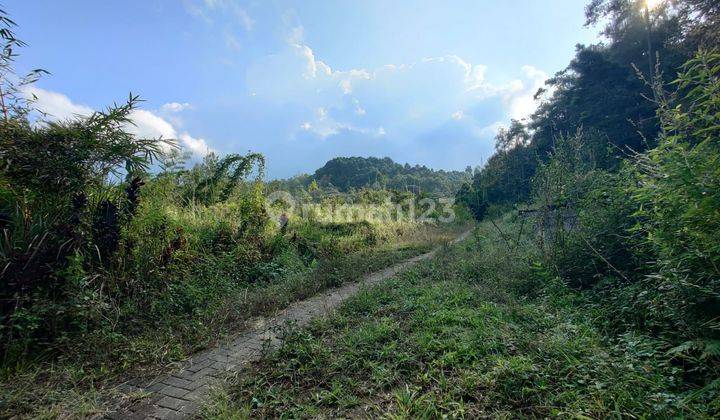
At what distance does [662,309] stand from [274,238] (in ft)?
16.9

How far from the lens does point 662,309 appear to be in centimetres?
229

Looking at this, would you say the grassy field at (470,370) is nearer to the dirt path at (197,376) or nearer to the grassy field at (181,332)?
the dirt path at (197,376)

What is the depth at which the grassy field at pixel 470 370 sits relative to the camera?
5.97ft

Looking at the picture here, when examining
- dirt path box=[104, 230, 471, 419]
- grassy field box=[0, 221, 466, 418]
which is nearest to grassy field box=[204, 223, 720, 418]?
dirt path box=[104, 230, 471, 419]

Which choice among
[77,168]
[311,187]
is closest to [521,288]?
[77,168]

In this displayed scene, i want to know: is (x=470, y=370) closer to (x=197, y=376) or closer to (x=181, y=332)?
(x=197, y=376)

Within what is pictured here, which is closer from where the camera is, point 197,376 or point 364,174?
point 197,376

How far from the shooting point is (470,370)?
88.7 inches

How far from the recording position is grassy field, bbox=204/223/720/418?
1.82 meters

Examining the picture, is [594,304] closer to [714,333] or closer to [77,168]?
[714,333]

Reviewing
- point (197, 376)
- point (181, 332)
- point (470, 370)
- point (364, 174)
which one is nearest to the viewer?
point (470, 370)

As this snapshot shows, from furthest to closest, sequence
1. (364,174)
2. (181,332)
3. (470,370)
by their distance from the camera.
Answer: (364,174)
(181,332)
(470,370)

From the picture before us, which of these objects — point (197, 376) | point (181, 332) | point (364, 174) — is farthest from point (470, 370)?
point (364, 174)

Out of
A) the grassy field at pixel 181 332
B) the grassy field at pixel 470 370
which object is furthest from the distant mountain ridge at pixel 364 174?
the grassy field at pixel 470 370
